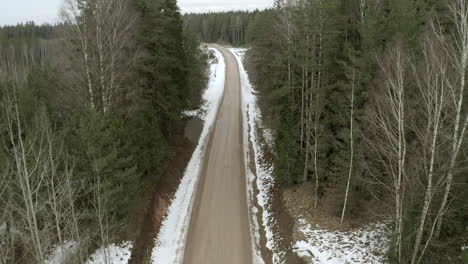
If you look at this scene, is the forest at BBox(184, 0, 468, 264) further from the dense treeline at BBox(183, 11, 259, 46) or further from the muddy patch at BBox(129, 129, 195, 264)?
the dense treeline at BBox(183, 11, 259, 46)

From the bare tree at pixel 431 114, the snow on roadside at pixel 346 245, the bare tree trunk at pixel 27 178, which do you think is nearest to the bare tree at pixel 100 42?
the bare tree trunk at pixel 27 178

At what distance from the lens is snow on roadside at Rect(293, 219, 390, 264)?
49.8 feet

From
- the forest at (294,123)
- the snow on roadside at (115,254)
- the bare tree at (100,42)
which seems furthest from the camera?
the bare tree at (100,42)

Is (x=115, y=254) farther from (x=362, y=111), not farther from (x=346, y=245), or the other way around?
(x=362, y=111)

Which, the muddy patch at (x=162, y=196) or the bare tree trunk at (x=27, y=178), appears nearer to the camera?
the bare tree trunk at (x=27, y=178)

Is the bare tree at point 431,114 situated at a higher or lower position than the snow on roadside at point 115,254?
higher

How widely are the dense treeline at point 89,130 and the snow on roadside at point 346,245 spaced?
883 centimetres

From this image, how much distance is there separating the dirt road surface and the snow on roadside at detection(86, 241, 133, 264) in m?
2.88

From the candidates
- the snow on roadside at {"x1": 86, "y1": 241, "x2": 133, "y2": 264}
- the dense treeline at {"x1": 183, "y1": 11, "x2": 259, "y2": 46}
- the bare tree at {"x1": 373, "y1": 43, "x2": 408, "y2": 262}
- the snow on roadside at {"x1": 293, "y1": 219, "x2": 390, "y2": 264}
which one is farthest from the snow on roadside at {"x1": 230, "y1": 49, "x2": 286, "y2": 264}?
the dense treeline at {"x1": 183, "y1": 11, "x2": 259, "y2": 46}

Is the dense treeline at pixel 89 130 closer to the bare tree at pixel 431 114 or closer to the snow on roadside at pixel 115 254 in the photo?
the snow on roadside at pixel 115 254

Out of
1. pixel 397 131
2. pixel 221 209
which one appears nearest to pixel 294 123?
pixel 221 209

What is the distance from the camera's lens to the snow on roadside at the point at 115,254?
1568 centimetres

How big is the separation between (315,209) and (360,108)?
628cm

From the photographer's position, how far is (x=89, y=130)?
1463 centimetres
